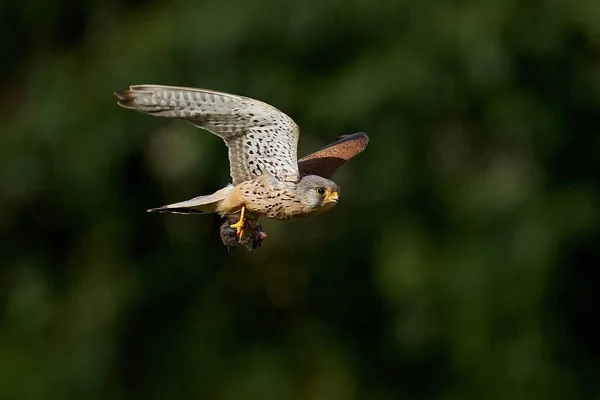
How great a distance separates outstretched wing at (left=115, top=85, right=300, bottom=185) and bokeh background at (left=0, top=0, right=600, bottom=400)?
4753mm

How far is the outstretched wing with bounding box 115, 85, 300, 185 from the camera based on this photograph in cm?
311

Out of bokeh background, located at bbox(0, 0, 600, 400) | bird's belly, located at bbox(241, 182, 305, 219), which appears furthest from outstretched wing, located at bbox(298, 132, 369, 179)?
bokeh background, located at bbox(0, 0, 600, 400)

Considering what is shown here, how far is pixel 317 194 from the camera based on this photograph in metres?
3.17

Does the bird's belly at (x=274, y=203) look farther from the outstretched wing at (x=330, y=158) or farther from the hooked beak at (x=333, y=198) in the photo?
the outstretched wing at (x=330, y=158)

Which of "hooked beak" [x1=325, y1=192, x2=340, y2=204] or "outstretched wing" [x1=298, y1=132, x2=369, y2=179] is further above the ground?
"hooked beak" [x1=325, y1=192, x2=340, y2=204]

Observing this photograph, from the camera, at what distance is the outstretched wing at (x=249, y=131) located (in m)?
3.11

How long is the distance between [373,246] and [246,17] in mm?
2075

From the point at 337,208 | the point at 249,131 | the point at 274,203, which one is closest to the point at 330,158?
the point at 249,131

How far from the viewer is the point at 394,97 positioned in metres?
8.53

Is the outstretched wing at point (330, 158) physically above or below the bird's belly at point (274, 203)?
below

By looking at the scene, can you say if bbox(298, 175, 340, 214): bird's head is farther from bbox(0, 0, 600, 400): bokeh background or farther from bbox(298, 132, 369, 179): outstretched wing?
bbox(0, 0, 600, 400): bokeh background

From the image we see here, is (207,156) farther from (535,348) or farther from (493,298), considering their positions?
(535,348)

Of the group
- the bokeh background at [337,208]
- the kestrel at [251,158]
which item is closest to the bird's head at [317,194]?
the kestrel at [251,158]

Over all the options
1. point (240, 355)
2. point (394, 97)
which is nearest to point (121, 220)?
point (240, 355)
